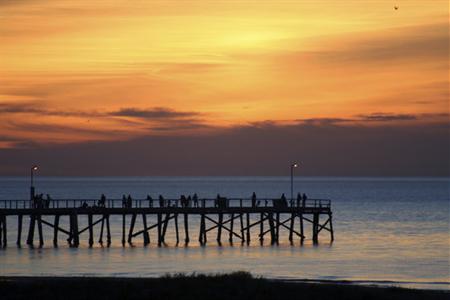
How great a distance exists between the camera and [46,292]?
138ft

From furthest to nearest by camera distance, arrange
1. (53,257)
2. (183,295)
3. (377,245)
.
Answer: (377,245) < (53,257) < (183,295)

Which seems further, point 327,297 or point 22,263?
point 22,263

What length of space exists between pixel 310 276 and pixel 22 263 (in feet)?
61.1

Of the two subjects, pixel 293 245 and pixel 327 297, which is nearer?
pixel 327 297

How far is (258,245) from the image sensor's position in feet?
268

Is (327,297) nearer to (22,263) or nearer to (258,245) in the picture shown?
(22,263)

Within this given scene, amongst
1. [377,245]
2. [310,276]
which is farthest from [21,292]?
[377,245]

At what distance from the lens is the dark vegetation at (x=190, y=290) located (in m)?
41.4

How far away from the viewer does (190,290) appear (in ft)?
137

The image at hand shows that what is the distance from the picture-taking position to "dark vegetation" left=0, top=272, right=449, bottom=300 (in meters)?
41.4

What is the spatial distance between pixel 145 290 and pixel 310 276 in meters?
19.7

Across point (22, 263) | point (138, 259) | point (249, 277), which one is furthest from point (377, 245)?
point (249, 277)

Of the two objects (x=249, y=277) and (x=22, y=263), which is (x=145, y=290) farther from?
(x=22, y=263)

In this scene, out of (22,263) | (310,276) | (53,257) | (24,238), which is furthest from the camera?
(24,238)
